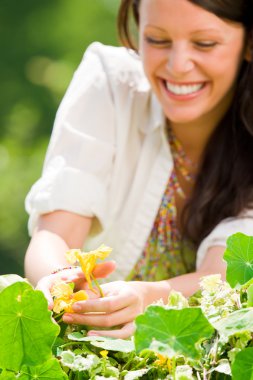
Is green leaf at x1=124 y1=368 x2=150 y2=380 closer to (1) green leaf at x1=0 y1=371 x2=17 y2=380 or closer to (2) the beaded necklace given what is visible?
(1) green leaf at x1=0 y1=371 x2=17 y2=380

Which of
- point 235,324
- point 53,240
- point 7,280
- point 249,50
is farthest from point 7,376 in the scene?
point 249,50

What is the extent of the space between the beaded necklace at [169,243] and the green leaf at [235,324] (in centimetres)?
146

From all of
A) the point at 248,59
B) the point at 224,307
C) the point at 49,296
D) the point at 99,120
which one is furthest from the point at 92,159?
the point at 224,307

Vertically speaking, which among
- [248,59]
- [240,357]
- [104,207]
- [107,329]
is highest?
[248,59]

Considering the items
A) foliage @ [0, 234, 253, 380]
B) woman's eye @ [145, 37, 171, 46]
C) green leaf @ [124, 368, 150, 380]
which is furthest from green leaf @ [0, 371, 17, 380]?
woman's eye @ [145, 37, 171, 46]

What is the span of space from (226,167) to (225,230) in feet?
0.84

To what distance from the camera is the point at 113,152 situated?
235cm

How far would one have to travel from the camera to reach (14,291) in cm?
95

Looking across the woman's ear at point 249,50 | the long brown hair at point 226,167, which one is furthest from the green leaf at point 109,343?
the woman's ear at point 249,50

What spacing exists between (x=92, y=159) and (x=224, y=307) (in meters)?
1.36

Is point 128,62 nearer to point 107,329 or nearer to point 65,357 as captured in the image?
point 107,329

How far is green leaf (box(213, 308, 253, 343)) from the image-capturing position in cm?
88

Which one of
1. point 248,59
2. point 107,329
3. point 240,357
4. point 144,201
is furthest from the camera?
point 144,201

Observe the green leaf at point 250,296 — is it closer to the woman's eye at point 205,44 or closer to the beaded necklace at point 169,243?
the woman's eye at point 205,44
